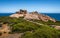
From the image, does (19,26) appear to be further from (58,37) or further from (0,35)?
(58,37)

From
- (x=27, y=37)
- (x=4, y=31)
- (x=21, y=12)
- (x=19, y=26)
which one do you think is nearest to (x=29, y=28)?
(x=19, y=26)

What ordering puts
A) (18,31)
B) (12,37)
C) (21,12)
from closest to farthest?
(12,37) < (18,31) < (21,12)

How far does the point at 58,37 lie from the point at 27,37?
3.73 m

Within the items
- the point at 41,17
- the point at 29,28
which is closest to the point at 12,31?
the point at 29,28

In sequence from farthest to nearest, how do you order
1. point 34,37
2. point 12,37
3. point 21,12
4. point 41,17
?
point 21,12 → point 41,17 → point 12,37 → point 34,37

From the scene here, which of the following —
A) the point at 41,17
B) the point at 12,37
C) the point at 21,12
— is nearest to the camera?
the point at 12,37

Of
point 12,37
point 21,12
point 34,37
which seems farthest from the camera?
point 21,12

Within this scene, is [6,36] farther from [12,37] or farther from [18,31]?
[18,31]

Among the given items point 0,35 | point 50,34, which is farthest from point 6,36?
point 50,34

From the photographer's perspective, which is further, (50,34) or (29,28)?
(29,28)

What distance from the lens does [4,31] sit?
25.4 metres

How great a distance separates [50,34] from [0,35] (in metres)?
6.99

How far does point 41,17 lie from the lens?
159 ft

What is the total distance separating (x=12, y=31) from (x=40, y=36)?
22.2 feet
